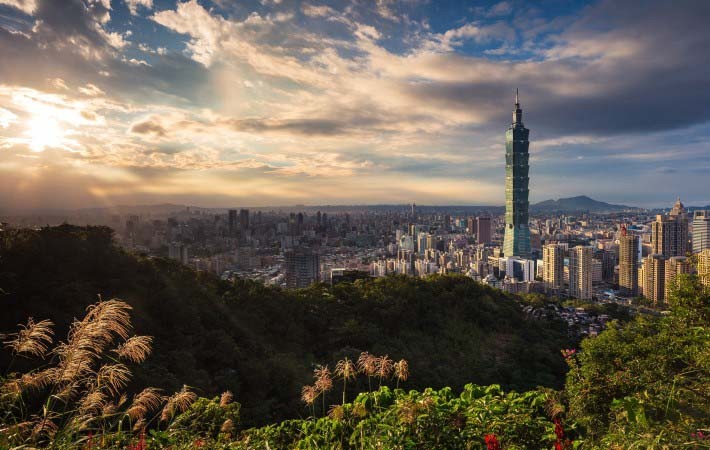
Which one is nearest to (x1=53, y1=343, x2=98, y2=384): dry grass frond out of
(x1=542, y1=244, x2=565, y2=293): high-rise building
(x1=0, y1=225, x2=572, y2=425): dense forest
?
(x1=0, y1=225, x2=572, y2=425): dense forest

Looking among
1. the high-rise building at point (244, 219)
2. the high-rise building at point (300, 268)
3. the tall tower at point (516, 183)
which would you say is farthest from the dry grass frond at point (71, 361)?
the tall tower at point (516, 183)

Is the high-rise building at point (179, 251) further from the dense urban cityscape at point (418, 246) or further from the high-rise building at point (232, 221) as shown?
the high-rise building at point (232, 221)

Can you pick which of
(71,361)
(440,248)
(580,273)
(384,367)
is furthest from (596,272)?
(71,361)

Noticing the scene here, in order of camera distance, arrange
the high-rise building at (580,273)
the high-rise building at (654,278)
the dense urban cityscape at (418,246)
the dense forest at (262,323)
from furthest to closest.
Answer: the high-rise building at (580,273) → the high-rise building at (654,278) → the dense urban cityscape at (418,246) → the dense forest at (262,323)

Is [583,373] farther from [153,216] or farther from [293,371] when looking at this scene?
[153,216]

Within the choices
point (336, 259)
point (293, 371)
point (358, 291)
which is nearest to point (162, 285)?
point (293, 371)

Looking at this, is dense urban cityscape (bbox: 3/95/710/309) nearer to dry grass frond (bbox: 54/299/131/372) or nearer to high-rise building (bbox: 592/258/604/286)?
high-rise building (bbox: 592/258/604/286)
